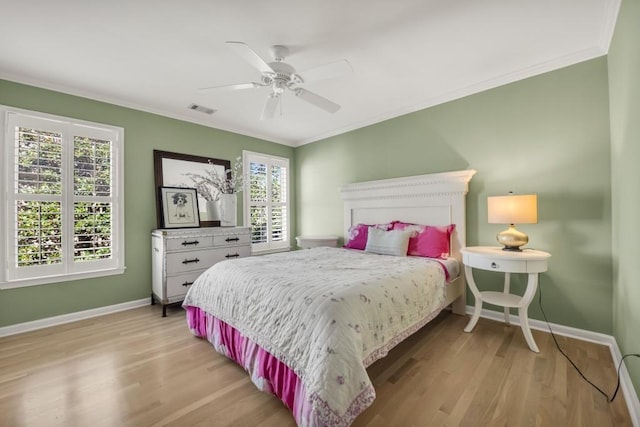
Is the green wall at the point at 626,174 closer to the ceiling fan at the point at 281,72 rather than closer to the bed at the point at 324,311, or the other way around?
the bed at the point at 324,311

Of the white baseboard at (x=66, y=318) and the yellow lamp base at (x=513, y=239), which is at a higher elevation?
the yellow lamp base at (x=513, y=239)

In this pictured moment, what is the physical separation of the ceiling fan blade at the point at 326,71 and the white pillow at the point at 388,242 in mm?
1878

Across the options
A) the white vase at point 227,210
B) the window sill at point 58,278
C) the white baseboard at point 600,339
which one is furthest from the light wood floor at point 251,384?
the white vase at point 227,210

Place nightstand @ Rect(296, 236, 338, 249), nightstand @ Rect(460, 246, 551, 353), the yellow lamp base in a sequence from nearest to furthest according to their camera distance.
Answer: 1. nightstand @ Rect(460, 246, 551, 353)
2. the yellow lamp base
3. nightstand @ Rect(296, 236, 338, 249)

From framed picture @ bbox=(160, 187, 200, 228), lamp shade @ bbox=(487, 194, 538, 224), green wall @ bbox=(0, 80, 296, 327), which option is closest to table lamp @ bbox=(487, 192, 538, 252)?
lamp shade @ bbox=(487, 194, 538, 224)

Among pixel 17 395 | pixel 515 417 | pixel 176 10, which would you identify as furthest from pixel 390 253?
pixel 17 395

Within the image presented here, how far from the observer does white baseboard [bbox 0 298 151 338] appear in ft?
8.79

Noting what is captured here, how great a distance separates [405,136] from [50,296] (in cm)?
458

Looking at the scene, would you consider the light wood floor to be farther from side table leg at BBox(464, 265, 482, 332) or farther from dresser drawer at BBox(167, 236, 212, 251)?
dresser drawer at BBox(167, 236, 212, 251)

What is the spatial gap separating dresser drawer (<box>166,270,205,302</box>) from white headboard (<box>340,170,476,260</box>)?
2.27 metres

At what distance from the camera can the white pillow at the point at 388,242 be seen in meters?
3.08

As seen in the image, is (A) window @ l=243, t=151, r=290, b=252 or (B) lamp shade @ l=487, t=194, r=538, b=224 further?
(A) window @ l=243, t=151, r=290, b=252

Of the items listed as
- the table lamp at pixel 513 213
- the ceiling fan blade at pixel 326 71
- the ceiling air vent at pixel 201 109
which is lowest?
the table lamp at pixel 513 213

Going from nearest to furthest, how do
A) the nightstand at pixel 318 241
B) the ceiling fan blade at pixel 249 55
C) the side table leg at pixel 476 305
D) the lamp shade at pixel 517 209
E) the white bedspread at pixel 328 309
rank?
the white bedspread at pixel 328 309
the ceiling fan blade at pixel 249 55
the lamp shade at pixel 517 209
the side table leg at pixel 476 305
the nightstand at pixel 318 241
